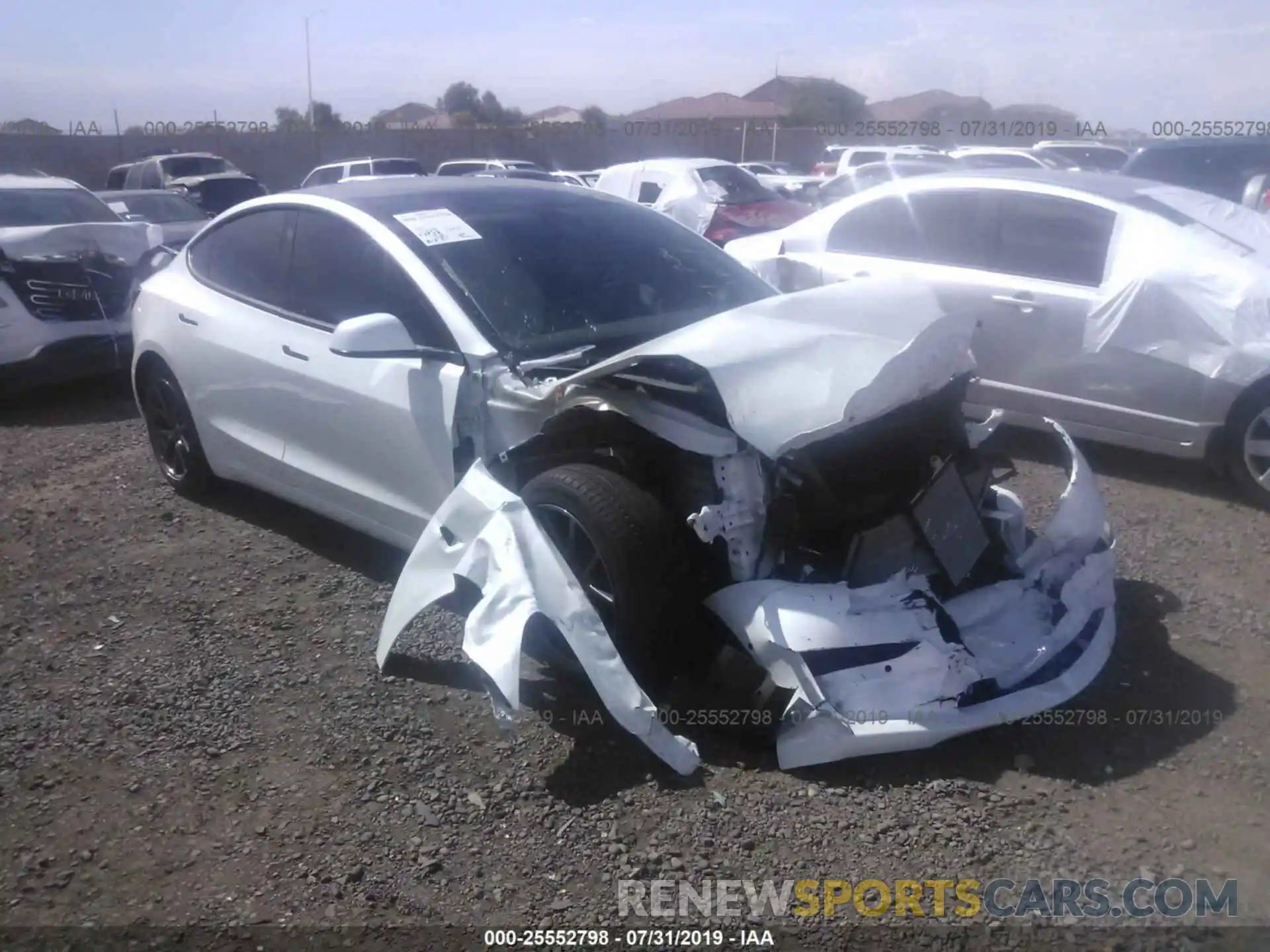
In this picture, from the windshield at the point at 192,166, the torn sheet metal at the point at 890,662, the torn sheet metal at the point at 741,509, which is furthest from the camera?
the windshield at the point at 192,166

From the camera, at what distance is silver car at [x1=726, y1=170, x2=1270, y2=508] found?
5023 mm

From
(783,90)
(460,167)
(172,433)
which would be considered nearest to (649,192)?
(172,433)

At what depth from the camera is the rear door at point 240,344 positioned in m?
4.43

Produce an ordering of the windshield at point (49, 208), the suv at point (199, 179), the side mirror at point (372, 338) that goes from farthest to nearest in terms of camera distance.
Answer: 1. the suv at point (199, 179)
2. the windshield at point (49, 208)
3. the side mirror at point (372, 338)

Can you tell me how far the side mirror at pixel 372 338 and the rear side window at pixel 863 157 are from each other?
68.0 feet

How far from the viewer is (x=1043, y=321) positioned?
5527mm

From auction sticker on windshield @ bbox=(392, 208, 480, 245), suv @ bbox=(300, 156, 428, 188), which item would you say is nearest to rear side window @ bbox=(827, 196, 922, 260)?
auction sticker on windshield @ bbox=(392, 208, 480, 245)

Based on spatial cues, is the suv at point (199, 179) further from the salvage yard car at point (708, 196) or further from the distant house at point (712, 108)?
the distant house at point (712, 108)

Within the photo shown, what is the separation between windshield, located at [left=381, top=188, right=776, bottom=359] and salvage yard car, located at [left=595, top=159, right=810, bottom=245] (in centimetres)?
832

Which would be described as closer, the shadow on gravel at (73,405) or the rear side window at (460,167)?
the shadow on gravel at (73,405)

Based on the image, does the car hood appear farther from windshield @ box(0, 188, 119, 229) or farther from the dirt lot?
the dirt lot

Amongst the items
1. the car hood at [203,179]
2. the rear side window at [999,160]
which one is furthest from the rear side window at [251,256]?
the rear side window at [999,160]

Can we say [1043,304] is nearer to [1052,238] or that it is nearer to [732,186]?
[1052,238]

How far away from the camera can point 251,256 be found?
4734 millimetres
